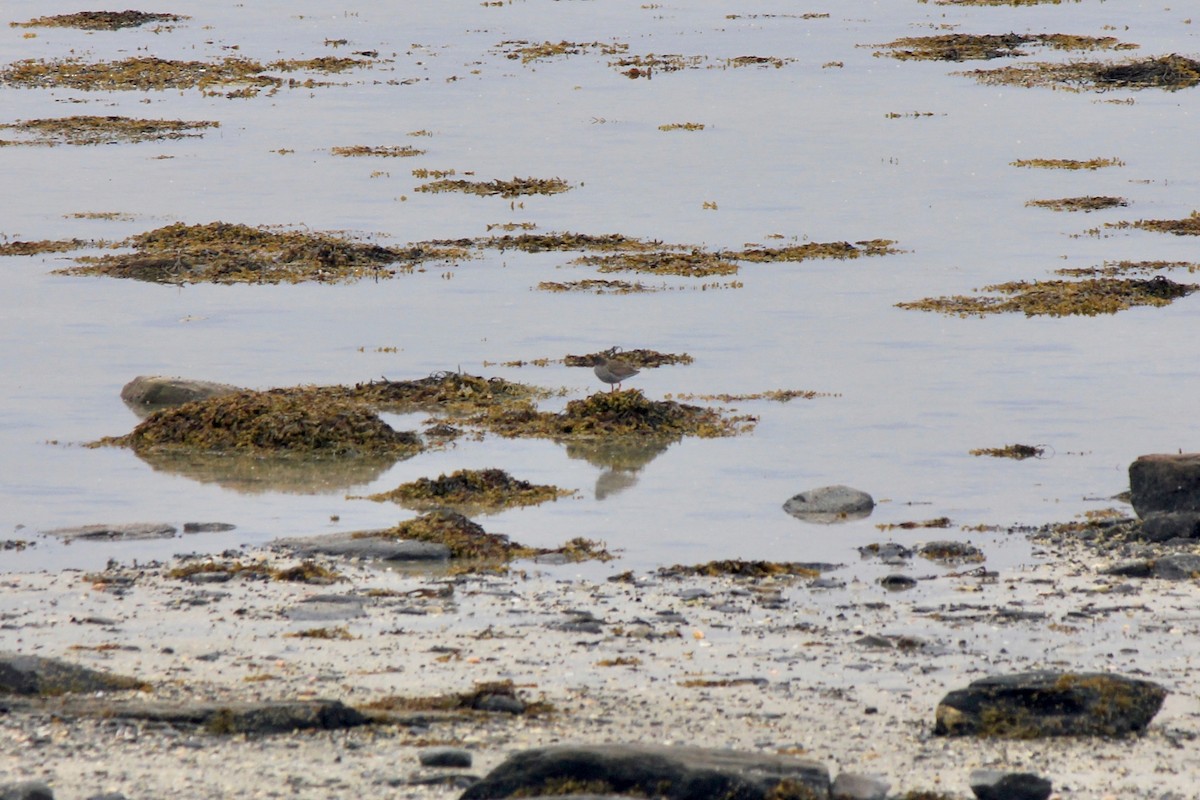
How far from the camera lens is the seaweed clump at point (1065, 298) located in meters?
19.4

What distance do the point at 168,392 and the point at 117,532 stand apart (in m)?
4.21

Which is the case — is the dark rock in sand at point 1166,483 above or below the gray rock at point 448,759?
below

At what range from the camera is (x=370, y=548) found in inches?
408

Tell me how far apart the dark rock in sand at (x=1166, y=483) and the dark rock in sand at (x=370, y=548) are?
4.02m

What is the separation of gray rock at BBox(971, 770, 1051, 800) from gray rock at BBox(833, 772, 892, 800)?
1.01ft

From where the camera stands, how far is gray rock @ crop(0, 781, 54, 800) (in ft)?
19.1

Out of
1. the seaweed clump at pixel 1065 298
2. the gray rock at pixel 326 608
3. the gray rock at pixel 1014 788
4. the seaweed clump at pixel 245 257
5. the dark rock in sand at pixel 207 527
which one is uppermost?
the gray rock at pixel 1014 788

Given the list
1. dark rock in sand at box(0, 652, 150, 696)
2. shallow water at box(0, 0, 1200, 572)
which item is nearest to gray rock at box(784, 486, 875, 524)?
shallow water at box(0, 0, 1200, 572)

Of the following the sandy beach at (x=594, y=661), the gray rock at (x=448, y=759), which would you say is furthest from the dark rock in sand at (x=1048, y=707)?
the gray rock at (x=448, y=759)

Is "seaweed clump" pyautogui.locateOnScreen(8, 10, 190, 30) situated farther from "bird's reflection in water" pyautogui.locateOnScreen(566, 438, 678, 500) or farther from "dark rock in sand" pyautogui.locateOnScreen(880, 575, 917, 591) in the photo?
"dark rock in sand" pyautogui.locateOnScreen(880, 575, 917, 591)

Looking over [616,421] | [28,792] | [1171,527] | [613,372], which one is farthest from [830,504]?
[28,792]

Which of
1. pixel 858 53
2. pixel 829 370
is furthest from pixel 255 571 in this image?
pixel 858 53

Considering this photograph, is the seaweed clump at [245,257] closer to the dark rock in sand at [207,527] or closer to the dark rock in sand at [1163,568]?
the dark rock in sand at [207,527]

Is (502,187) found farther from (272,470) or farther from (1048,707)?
(1048,707)
